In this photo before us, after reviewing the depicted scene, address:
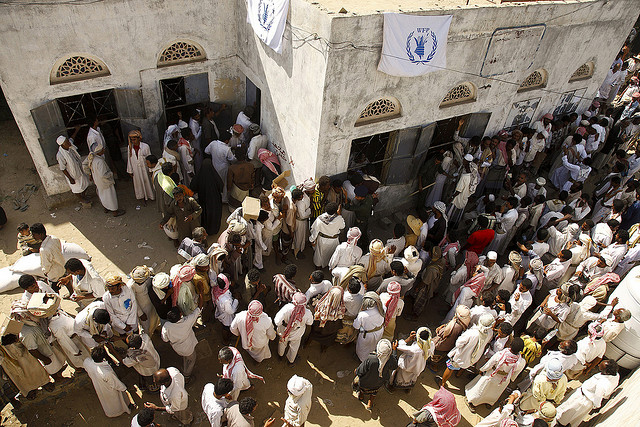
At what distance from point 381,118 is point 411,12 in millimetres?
1714

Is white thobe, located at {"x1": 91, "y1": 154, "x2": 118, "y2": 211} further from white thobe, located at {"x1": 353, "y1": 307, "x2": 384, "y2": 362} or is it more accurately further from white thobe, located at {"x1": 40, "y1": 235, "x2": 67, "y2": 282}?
white thobe, located at {"x1": 353, "y1": 307, "x2": 384, "y2": 362}

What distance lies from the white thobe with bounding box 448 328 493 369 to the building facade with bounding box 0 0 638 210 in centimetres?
344

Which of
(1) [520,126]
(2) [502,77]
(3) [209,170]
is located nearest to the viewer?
(3) [209,170]

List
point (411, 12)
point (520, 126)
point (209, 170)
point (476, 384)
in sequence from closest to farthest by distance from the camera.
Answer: point (476, 384) < point (411, 12) < point (209, 170) < point (520, 126)

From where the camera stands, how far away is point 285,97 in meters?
7.42

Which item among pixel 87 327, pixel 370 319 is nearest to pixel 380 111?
pixel 370 319

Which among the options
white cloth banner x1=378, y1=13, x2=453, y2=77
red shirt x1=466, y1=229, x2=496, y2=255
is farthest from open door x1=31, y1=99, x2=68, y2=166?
red shirt x1=466, y1=229, x2=496, y2=255

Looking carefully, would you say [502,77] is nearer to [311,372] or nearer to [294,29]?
[294,29]

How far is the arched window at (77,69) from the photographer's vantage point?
704 centimetres

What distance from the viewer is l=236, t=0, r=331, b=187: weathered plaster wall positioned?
618cm

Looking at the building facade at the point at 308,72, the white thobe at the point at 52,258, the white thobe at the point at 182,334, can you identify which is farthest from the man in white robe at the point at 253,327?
the building facade at the point at 308,72

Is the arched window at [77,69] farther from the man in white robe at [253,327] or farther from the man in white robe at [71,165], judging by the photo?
the man in white robe at [253,327]

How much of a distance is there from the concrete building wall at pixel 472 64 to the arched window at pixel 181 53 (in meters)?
3.45

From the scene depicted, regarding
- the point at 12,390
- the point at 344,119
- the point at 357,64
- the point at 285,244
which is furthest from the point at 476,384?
the point at 12,390
